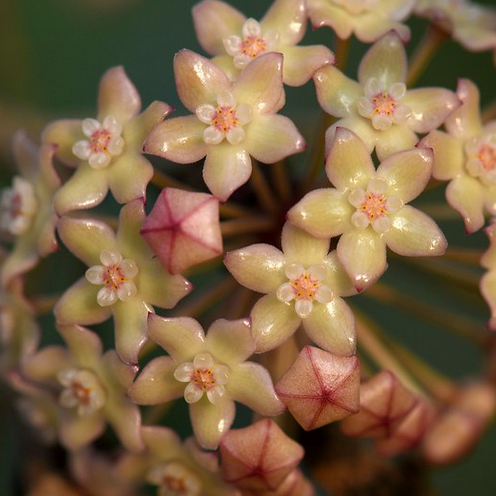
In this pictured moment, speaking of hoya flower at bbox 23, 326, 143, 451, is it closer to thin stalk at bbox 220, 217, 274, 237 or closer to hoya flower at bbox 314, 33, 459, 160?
thin stalk at bbox 220, 217, 274, 237

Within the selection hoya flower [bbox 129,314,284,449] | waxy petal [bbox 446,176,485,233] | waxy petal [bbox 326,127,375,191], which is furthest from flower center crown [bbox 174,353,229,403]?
waxy petal [bbox 446,176,485,233]

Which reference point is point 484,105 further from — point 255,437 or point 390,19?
point 255,437

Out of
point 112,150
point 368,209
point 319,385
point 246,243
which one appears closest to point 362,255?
point 368,209

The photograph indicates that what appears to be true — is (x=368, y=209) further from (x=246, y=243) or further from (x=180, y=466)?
(x=180, y=466)

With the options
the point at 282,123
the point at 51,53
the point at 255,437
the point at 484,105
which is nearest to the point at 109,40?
the point at 51,53

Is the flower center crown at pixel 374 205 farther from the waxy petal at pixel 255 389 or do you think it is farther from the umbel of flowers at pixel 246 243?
the waxy petal at pixel 255 389

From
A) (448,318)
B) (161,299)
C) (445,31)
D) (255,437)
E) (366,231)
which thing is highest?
(445,31)
